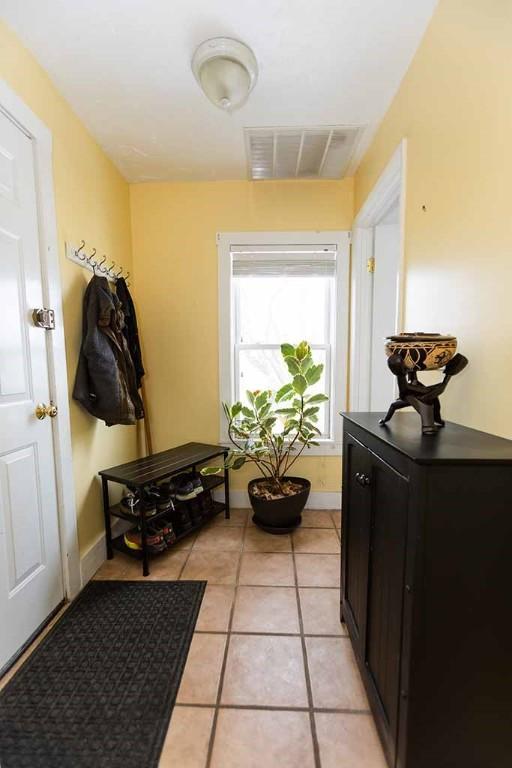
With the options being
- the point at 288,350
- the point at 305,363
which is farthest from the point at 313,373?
the point at 288,350

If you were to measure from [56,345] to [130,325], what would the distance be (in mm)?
719

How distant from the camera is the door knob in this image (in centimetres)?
146

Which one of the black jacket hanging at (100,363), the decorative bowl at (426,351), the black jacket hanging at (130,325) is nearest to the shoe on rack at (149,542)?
the black jacket hanging at (100,363)

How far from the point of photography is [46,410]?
4.91 feet

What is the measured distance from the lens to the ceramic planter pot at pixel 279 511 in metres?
2.18

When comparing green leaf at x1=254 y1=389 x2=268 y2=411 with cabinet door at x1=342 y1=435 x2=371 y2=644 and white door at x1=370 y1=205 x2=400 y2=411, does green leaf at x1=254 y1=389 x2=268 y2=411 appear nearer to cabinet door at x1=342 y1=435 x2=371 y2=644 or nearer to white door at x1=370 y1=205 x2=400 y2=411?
white door at x1=370 y1=205 x2=400 y2=411

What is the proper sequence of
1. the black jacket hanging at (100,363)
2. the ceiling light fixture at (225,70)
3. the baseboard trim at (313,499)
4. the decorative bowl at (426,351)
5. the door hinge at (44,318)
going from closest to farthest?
the decorative bowl at (426,351) < the ceiling light fixture at (225,70) < the door hinge at (44,318) < the black jacket hanging at (100,363) < the baseboard trim at (313,499)

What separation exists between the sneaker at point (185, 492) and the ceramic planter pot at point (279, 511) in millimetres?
418

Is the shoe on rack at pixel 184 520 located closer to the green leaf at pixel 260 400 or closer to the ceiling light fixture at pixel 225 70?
the green leaf at pixel 260 400

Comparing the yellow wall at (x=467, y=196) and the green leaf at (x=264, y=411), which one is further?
the green leaf at (x=264, y=411)

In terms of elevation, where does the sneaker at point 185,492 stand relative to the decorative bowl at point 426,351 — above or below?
below

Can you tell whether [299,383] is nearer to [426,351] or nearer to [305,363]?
[305,363]

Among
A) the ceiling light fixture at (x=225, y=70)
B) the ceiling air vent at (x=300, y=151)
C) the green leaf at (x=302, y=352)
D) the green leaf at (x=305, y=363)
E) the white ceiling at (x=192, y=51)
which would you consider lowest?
the green leaf at (x=305, y=363)

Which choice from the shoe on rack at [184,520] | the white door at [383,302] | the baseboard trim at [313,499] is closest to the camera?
the shoe on rack at [184,520]
